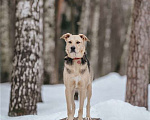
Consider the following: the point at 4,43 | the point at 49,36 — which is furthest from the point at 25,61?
the point at 4,43

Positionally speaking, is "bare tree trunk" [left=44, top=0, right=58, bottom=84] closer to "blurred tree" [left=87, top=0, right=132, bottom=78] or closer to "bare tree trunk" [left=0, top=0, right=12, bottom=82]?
"bare tree trunk" [left=0, top=0, right=12, bottom=82]

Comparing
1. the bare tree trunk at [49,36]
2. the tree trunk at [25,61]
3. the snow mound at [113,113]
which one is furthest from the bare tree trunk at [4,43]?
the snow mound at [113,113]

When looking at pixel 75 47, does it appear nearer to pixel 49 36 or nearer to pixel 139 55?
pixel 139 55

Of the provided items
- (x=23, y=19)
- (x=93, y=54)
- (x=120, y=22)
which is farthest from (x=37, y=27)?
(x=120, y=22)

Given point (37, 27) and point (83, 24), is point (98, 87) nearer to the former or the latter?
point (83, 24)

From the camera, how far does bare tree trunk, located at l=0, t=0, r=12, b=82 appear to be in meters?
15.7

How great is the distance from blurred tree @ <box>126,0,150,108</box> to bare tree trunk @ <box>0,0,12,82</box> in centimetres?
991

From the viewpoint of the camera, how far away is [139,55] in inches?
294

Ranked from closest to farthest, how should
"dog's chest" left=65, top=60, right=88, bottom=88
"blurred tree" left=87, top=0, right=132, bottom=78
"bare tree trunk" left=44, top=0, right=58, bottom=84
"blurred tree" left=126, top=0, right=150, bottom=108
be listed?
"dog's chest" left=65, top=60, right=88, bottom=88 → "blurred tree" left=126, top=0, right=150, bottom=108 → "bare tree trunk" left=44, top=0, right=58, bottom=84 → "blurred tree" left=87, top=0, right=132, bottom=78

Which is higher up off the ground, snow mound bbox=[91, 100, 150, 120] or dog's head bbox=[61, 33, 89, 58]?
dog's head bbox=[61, 33, 89, 58]

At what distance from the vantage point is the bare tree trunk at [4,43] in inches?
618

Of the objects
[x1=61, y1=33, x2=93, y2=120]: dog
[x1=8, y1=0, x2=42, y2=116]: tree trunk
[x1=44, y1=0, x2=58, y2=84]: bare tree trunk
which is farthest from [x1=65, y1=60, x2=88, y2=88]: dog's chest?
[x1=44, y1=0, x2=58, y2=84]: bare tree trunk

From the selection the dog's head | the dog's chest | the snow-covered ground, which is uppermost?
the dog's head

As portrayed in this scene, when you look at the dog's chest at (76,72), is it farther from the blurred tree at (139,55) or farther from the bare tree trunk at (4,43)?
the bare tree trunk at (4,43)
